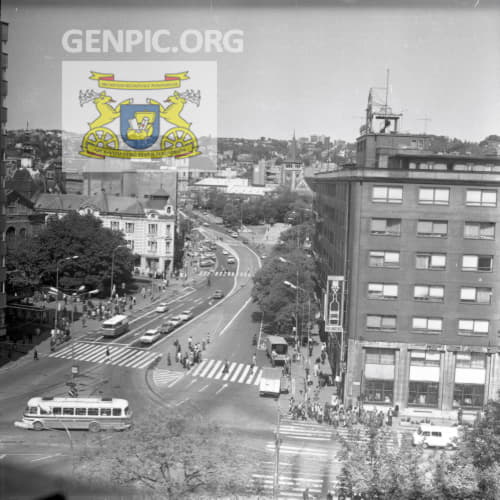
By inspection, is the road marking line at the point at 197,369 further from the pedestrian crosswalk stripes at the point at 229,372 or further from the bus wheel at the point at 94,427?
the bus wheel at the point at 94,427

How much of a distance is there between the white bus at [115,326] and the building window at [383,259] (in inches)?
251

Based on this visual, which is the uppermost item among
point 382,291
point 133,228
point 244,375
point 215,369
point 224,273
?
point 133,228

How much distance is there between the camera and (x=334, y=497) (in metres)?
10.3

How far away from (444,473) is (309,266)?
1159cm

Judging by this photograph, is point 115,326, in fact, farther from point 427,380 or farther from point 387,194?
point 427,380

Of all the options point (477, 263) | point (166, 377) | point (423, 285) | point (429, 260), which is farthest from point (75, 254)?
point (477, 263)

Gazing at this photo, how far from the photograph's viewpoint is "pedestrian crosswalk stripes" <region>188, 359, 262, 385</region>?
1419 cm

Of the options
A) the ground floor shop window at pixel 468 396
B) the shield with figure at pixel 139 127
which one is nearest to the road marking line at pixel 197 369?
the shield with figure at pixel 139 127

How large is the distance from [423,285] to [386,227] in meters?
1.56

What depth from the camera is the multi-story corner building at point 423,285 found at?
1375 centimetres

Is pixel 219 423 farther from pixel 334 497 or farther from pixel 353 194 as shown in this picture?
pixel 353 194

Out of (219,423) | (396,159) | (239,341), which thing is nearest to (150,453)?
(219,423)

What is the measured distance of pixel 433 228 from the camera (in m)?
14.2

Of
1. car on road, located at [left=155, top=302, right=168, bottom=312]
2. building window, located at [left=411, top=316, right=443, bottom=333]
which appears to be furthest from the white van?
car on road, located at [left=155, top=302, right=168, bottom=312]
